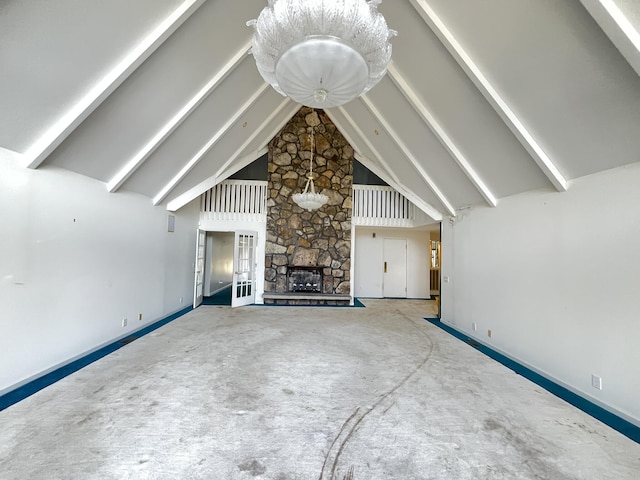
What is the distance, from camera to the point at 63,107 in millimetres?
2707

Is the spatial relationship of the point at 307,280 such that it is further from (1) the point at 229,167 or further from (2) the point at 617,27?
(2) the point at 617,27

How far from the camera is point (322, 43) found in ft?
5.07

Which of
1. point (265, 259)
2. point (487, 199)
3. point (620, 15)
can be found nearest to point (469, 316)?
point (487, 199)

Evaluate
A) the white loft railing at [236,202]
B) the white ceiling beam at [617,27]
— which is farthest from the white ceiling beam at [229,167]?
the white ceiling beam at [617,27]

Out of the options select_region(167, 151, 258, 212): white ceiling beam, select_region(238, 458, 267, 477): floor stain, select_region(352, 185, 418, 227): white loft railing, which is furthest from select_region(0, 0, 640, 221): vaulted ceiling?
select_region(238, 458, 267, 477): floor stain

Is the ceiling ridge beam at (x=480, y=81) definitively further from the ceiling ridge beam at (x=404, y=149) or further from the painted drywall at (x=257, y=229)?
the painted drywall at (x=257, y=229)

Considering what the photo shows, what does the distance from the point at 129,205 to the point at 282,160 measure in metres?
4.18

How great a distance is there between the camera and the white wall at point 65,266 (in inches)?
109

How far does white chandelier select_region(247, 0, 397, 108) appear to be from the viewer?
149cm

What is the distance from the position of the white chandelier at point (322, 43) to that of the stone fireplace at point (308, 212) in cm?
592

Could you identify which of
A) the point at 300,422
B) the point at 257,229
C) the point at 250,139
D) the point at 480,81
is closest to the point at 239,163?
the point at 250,139

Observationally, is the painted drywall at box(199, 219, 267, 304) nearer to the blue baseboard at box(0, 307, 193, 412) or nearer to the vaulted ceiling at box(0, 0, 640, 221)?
the vaulted ceiling at box(0, 0, 640, 221)

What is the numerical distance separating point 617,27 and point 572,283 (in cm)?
253

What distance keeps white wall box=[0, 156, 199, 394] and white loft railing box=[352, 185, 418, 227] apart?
5217mm
